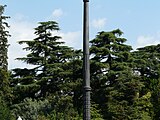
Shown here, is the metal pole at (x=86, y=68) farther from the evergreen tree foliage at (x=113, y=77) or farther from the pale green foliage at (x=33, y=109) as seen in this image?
the pale green foliage at (x=33, y=109)

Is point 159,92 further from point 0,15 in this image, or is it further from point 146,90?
point 0,15

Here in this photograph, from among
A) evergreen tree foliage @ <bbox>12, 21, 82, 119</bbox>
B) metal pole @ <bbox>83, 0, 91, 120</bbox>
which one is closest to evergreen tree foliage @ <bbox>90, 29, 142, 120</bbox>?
evergreen tree foliage @ <bbox>12, 21, 82, 119</bbox>

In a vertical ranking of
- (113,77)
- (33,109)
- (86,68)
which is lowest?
(86,68)

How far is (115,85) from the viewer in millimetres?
40031

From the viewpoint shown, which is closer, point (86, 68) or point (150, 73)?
point (86, 68)

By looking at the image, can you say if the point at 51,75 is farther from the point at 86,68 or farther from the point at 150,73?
the point at 86,68

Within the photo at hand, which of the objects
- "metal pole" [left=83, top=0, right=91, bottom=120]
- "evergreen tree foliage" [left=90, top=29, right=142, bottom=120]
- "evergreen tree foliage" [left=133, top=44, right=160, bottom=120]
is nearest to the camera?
"metal pole" [left=83, top=0, right=91, bottom=120]

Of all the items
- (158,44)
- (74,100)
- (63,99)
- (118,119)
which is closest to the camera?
(118,119)

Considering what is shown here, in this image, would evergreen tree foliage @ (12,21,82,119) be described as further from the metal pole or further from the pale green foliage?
the metal pole

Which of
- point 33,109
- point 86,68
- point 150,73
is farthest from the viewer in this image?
point 150,73

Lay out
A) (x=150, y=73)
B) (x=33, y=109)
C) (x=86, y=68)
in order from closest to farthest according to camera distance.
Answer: (x=86, y=68)
(x=33, y=109)
(x=150, y=73)

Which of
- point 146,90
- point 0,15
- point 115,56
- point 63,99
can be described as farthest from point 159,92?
point 0,15

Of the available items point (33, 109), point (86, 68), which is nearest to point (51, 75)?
point (33, 109)

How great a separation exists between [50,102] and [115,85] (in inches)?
208
